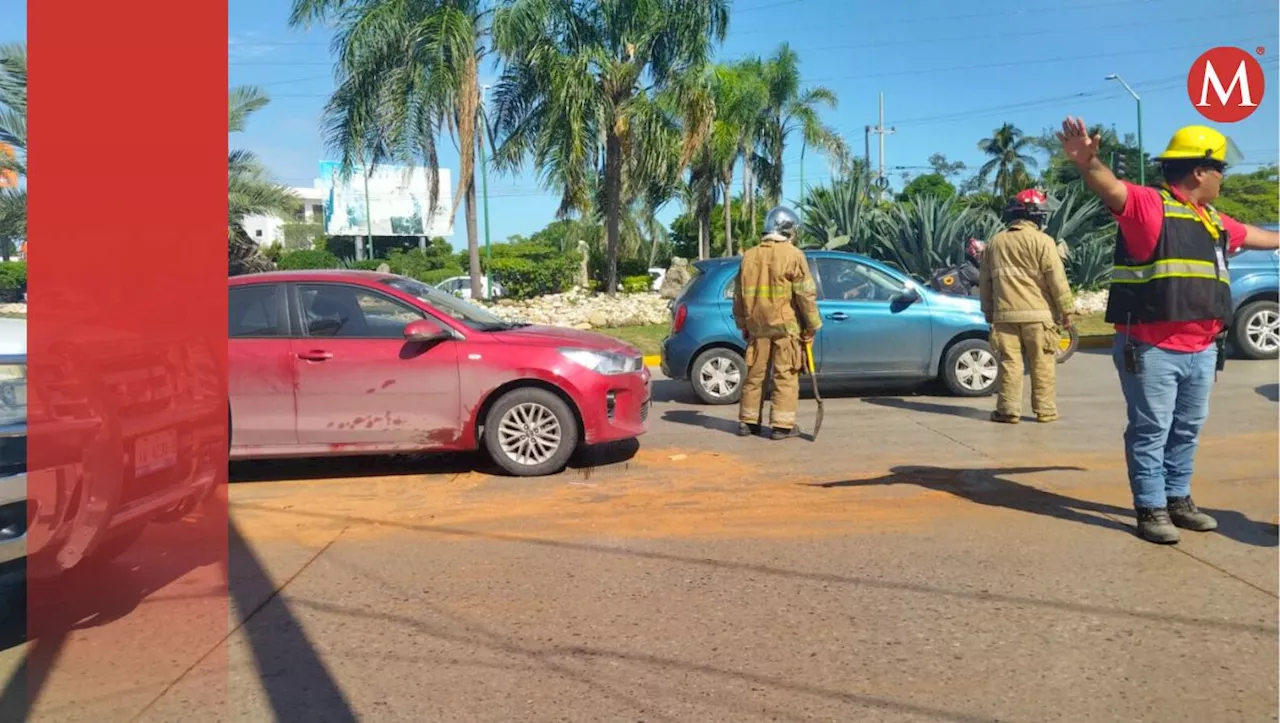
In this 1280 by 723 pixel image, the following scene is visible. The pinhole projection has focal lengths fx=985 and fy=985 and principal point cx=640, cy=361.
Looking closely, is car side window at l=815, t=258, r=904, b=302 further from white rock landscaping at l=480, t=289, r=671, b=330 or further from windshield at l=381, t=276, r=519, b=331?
white rock landscaping at l=480, t=289, r=671, b=330

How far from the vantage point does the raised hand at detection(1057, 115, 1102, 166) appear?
4.29 meters

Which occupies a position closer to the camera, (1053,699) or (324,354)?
(1053,699)

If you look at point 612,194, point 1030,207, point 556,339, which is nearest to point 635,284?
point 612,194

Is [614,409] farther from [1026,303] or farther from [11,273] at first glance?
[11,273]

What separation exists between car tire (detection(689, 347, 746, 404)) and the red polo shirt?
5.48 metres

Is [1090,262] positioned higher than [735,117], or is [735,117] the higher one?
[735,117]

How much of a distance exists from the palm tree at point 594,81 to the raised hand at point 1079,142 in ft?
52.8

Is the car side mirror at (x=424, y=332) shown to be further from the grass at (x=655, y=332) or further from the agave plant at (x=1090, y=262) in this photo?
the agave plant at (x=1090, y=262)

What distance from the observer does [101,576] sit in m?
4.81

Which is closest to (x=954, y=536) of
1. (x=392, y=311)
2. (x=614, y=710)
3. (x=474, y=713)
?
(x=614, y=710)

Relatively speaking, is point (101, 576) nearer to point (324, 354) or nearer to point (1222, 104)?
point (324, 354)

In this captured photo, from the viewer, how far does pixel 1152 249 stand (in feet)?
15.4

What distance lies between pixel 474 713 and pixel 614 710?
18.4 inches
